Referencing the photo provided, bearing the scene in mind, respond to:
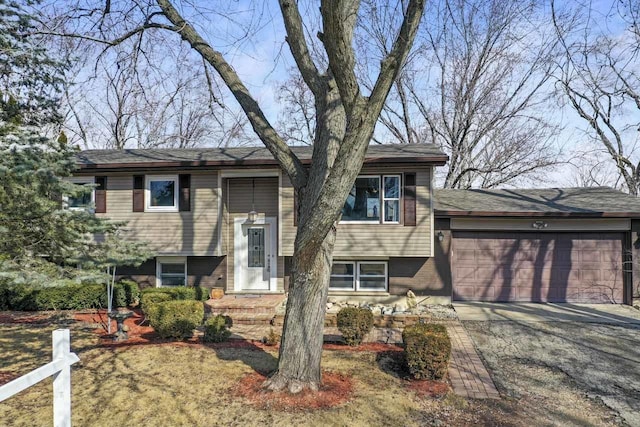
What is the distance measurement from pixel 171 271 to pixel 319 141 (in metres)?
8.38

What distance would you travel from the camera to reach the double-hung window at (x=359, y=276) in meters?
11.5

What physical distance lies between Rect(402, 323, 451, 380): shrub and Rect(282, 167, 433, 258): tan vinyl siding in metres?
4.97

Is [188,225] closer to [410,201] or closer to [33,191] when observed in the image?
[410,201]

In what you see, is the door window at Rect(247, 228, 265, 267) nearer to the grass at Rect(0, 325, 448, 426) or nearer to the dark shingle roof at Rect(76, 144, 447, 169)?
the dark shingle roof at Rect(76, 144, 447, 169)

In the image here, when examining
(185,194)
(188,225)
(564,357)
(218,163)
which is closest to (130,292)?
(188,225)

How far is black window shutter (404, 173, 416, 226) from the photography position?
1066 centimetres

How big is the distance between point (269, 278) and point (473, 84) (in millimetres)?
15319

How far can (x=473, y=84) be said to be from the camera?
20484 mm

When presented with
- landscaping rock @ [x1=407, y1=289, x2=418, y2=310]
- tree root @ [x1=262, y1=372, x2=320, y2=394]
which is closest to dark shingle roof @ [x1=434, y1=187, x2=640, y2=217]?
landscaping rock @ [x1=407, y1=289, x2=418, y2=310]

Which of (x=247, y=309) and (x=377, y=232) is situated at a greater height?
(x=377, y=232)

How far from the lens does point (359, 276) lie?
38.1ft

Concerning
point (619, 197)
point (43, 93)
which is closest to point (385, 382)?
point (43, 93)

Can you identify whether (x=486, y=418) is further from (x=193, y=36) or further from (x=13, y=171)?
(x=193, y=36)

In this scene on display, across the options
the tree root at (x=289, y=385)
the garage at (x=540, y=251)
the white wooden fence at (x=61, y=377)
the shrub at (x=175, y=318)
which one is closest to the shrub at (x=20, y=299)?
the shrub at (x=175, y=318)
